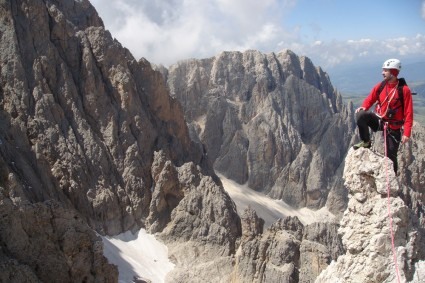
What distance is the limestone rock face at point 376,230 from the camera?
9148 mm

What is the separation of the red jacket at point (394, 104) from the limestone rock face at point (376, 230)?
93 centimetres

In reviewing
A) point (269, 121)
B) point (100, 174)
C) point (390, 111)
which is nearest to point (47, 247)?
point (390, 111)

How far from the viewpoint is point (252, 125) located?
326ft

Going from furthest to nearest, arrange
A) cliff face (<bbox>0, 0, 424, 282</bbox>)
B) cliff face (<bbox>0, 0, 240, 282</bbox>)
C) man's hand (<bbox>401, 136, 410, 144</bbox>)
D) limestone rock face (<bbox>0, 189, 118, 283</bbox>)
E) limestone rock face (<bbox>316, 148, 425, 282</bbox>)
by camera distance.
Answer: cliff face (<bbox>0, 0, 240, 282</bbox>), cliff face (<bbox>0, 0, 424, 282</bbox>), limestone rock face (<bbox>0, 189, 118, 283</bbox>), man's hand (<bbox>401, 136, 410, 144</bbox>), limestone rock face (<bbox>316, 148, 425, 282</bbox>)

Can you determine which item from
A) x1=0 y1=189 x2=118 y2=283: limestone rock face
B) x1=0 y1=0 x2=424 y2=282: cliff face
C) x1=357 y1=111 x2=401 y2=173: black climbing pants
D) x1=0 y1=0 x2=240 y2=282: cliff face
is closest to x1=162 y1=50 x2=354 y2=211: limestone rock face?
x1=0 y1=0 x2=424 y2=282: cliff face

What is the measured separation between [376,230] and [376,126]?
7.71ft

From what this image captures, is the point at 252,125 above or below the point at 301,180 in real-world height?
above

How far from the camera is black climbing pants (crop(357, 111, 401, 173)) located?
10406 millimetres

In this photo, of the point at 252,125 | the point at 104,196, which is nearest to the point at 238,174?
the point at 252,125

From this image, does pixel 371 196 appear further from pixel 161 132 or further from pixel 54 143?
pixel 161 132

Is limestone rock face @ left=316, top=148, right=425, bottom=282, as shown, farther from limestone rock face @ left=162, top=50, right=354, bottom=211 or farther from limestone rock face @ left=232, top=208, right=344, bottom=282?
limestone rock face @ left=162, top=50, right=354, bottom=211

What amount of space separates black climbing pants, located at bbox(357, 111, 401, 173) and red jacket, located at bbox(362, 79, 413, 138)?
5.3 inches

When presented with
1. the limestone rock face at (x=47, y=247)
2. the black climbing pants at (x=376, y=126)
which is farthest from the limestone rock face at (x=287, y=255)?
the black climbing pants at (x=376, y=126)

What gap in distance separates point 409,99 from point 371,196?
221 centimetres
